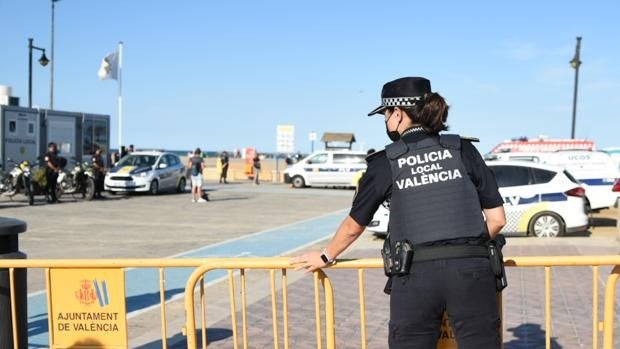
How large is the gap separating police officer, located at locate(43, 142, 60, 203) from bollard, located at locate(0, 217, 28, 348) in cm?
1645

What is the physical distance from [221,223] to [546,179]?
24.6 ft

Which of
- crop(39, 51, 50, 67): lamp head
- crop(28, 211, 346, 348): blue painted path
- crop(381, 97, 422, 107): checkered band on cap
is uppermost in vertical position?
crop(39, 51, 50, 67): lamp head

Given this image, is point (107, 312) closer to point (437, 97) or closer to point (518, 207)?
point (437, 97)

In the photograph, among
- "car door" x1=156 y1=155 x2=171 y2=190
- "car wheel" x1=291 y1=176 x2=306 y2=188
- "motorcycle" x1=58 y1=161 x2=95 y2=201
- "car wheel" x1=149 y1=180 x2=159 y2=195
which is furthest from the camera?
"car wheel" x1=291 y1=176 x2=306 y2=188

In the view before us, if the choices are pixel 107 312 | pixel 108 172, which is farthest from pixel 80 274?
pixel 108 172

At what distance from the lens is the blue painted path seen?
6.87 m

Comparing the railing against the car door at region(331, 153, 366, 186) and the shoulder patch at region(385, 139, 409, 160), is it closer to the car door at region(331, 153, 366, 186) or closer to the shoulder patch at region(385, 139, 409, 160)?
the shoulder patch at region(385, 139, 409, 160)

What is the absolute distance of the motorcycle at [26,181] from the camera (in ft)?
65.4

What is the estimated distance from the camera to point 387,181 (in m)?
3.05

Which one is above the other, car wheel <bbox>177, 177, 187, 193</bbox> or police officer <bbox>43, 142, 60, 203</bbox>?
police officer <bbox>43, 142, 60, 203</bbox>

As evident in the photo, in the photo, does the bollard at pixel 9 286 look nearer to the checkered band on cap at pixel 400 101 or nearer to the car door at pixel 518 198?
the checkered band on cap at pixel 400 101

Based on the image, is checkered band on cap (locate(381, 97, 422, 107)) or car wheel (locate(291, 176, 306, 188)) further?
car wheel (locate(291, 176, 306, 188))

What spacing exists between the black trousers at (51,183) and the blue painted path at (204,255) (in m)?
8.32

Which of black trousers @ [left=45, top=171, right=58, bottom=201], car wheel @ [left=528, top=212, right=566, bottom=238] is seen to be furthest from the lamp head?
car wheel @ [left=528, top=212, right=566, bottom=238]
